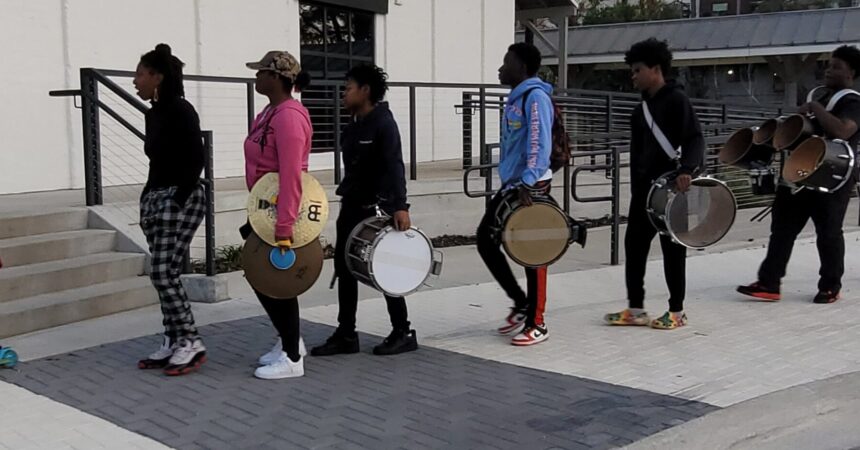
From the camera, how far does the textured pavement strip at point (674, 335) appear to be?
549 cm

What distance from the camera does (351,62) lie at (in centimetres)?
1437

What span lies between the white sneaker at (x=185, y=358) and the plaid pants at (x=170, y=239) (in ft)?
0.17

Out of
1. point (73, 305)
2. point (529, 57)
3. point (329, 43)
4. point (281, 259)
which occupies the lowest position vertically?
point (73, 305)

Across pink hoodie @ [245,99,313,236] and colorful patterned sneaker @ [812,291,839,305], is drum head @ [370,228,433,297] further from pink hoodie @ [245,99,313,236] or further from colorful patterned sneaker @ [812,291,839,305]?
colorful patterned sneaker @ [812,291,839,305]

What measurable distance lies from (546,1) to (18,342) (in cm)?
1461

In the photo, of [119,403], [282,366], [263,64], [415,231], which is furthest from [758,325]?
[119,403]

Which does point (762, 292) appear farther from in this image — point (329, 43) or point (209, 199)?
point (329, 43)

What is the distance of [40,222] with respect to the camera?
7.69 meters

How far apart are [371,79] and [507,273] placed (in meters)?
1.61

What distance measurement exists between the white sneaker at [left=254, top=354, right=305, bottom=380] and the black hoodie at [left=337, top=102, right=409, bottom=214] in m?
1.04

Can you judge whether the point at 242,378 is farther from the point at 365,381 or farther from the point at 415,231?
the point at 415,231

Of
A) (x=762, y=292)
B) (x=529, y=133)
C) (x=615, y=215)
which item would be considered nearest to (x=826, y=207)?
(x=762, y=292)

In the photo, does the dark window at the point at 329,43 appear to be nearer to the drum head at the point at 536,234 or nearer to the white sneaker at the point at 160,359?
the drum head at the point at 536,234

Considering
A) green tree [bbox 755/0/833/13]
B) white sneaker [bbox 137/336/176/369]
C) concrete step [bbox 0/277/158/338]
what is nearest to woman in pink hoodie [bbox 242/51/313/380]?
white sneaker [bbox 137/336/176/369]
